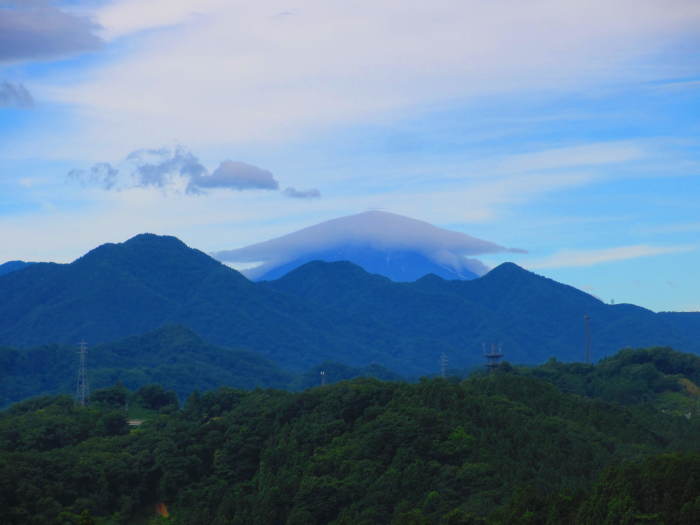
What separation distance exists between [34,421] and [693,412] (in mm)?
48226

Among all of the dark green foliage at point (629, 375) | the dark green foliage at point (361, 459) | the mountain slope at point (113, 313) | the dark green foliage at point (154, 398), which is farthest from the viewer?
the mountain slope at point (113, 313)

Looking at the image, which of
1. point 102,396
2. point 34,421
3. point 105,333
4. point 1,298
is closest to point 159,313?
point 105,333

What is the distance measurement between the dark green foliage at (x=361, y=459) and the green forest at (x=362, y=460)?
0.10 metres

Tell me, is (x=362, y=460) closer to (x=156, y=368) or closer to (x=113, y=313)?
(x=156, y=368)

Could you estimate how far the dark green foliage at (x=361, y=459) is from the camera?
143 feet

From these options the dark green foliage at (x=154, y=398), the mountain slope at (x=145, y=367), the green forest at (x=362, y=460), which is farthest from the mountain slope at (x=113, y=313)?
the green forest at (x=362, y=460)

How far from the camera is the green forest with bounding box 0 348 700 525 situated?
138 ft

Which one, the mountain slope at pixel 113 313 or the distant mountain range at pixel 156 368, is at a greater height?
the mountain slope at pixel 113 313

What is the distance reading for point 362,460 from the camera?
53219mm

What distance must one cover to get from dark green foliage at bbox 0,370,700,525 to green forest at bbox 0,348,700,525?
0.34ft

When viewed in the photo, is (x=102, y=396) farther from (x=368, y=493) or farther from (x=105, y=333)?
(x=105, y=333)

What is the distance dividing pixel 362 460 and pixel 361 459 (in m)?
0.41

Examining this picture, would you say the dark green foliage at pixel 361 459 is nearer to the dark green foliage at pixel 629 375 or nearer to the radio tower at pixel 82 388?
the radio tower at pixel 82 388

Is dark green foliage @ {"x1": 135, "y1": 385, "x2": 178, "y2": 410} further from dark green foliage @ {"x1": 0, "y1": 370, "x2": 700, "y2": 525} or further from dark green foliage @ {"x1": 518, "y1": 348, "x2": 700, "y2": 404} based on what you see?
dark green foliage @ {"x1": 518, "y1": 348, "x2": 700, "y2": 404}
